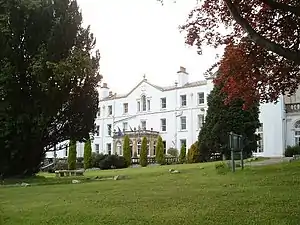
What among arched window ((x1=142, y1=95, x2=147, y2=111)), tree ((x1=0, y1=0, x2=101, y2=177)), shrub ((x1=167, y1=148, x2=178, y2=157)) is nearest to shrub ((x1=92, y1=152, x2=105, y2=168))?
shrub ((x1=167, y1=148, x2=178, y2=157))

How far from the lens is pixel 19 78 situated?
2209 centimetres

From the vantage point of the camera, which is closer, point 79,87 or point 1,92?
point 1,92

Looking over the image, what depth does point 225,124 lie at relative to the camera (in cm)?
3731

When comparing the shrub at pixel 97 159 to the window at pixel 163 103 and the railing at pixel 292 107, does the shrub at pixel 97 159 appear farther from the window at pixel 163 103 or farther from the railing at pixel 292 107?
the railing at pixel 292 107

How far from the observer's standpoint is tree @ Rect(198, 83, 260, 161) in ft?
122

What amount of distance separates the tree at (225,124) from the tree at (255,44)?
21.2 metres

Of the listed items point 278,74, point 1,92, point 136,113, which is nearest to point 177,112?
point 136,113

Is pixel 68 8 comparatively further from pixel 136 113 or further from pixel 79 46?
pixel 136 113

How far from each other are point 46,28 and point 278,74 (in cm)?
1338

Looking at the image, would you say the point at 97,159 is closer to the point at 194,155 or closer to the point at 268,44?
the point at 194,155

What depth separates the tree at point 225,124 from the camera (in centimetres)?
3706

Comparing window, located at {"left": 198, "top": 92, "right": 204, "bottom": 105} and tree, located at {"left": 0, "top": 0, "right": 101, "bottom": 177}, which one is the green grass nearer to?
tree, located at {"left": 0, "top": 0, "right": 101, "bottom": 177}

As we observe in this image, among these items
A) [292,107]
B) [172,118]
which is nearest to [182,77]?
[172,118]

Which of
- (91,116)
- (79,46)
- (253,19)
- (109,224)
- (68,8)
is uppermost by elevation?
(68,8)
